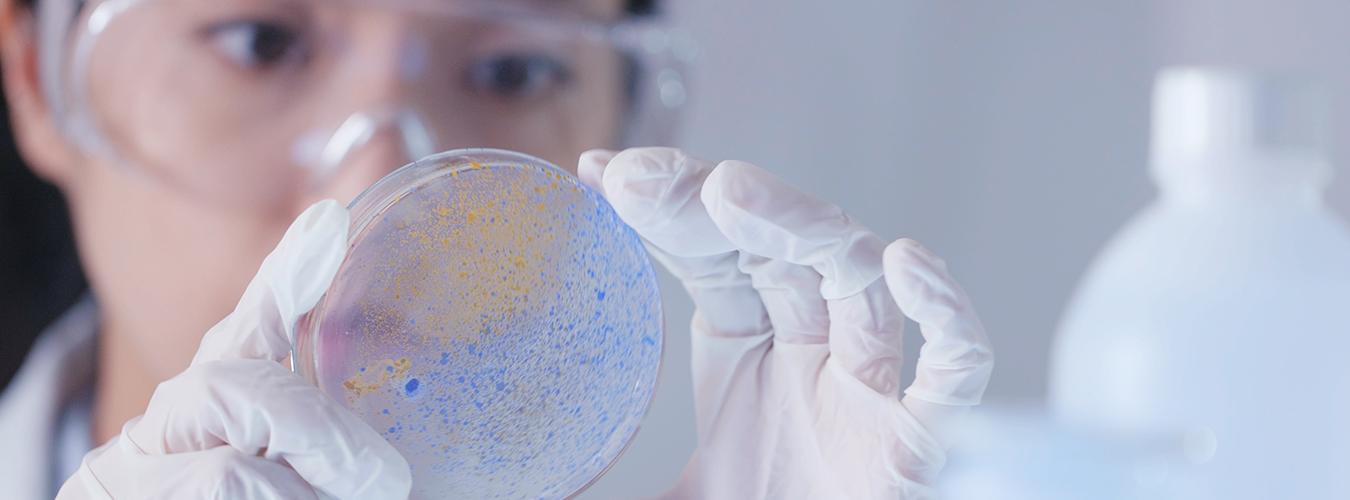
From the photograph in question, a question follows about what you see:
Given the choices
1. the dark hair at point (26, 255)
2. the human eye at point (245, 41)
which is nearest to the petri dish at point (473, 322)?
the human eye at point (245, 41)

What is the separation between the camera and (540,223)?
1.97 feet

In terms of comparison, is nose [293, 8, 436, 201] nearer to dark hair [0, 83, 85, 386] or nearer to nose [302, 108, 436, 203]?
nose [302, 108, 436, 203]

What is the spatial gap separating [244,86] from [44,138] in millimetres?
473

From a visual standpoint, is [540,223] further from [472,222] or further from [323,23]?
[323,23]

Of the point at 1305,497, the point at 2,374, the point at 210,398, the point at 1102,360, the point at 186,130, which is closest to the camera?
the point at 210,398

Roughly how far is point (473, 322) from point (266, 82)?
77 cm

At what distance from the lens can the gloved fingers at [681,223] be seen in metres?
0.62

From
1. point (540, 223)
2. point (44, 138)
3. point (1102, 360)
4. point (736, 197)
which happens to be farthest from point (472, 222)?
point (44, 138)

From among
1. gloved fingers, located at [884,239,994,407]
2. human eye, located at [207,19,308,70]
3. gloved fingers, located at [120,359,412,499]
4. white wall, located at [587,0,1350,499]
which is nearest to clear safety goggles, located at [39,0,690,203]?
human eye, located at [207,19,308,70]

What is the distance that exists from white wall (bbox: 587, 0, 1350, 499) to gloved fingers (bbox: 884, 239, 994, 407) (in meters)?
0.94

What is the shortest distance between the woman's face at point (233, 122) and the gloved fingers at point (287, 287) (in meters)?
0.58

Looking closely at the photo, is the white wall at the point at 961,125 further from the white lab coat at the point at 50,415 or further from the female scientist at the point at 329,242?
the white lab coat at the point at 50,415

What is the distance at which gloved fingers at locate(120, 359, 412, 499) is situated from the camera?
22.2 inches

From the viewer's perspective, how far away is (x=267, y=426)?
22.5 inches
